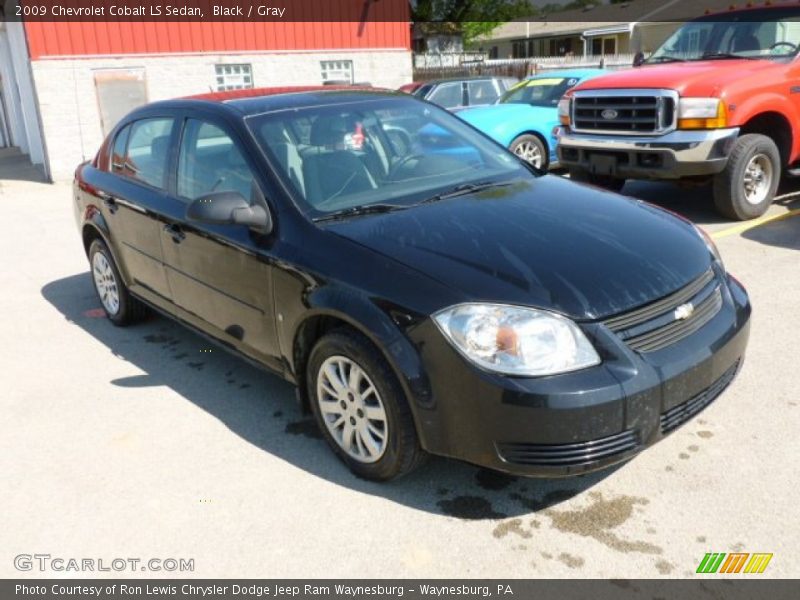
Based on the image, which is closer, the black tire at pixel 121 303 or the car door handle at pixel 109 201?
the car door handle at pixel 109 201

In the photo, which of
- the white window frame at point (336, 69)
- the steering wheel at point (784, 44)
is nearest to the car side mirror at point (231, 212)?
the steering wheel at point (784, 44)

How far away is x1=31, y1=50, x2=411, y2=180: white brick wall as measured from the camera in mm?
14375

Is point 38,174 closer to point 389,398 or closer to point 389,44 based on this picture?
point 389,44

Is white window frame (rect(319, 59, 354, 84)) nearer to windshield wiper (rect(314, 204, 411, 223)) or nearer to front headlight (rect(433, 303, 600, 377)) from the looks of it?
windshield wiper (rect(314, 204, 411, 223))

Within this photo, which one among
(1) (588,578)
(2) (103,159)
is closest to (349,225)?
(1) (588,578)

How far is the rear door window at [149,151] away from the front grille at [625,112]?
4.45 metres

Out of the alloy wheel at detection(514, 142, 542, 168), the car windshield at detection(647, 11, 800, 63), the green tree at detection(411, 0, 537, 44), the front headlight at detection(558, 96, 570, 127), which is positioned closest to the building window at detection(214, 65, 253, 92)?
the alloy wheel at detection(514, 142, 542, 168)

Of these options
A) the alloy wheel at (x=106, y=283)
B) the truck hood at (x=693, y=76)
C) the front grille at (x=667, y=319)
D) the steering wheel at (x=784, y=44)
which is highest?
the steering wheel at (x=784, y=44)

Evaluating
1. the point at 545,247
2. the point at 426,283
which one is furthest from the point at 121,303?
the point at 545,247

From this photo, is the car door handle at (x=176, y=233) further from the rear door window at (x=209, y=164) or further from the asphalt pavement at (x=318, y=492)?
the asphalt pavement at (x=318, y=492)

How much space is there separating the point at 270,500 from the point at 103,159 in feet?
10.7

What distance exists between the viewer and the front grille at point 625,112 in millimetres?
Answer: 6666

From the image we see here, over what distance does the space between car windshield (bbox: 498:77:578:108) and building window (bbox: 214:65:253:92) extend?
7.79 m

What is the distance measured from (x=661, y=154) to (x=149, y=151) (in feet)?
14.7
